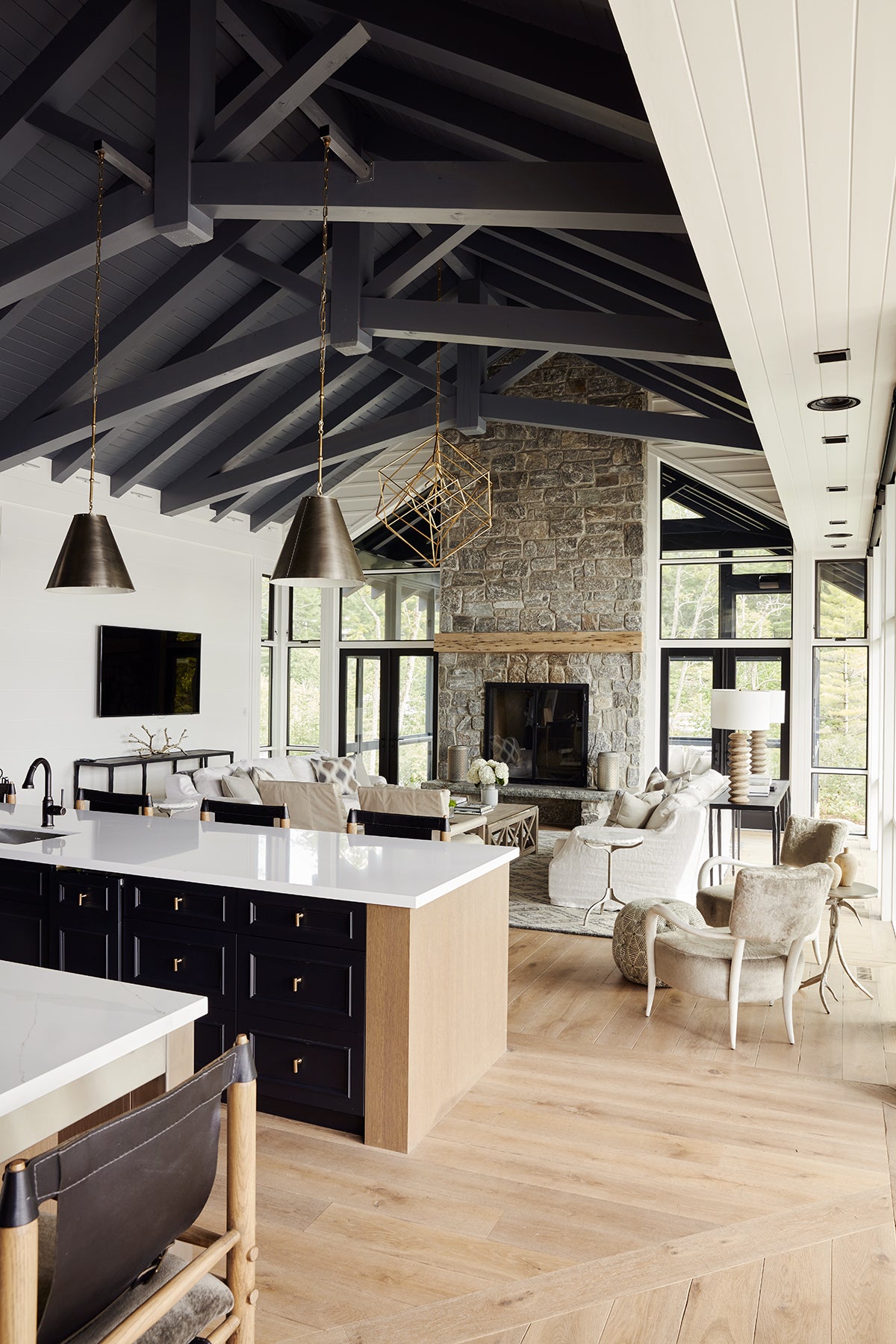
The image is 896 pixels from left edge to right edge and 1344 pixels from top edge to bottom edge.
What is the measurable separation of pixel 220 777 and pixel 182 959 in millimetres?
3837

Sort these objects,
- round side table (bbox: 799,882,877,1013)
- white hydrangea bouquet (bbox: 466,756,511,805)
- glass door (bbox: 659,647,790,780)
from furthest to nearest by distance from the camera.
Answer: glass door (bbox: 659,647,790,780) → white hydrangea bouquet (bbox: 466,756,511,805) → round side table (bbox: 799,882,877,1013)

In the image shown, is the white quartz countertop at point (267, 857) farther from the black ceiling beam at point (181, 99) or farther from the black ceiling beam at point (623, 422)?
the black ceiling beam at point (623, 422)

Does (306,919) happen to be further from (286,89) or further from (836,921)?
(286,89)

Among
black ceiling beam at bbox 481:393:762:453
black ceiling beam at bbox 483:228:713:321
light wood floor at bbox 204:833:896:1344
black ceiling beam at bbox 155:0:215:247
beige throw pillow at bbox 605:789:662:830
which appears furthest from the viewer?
black ceiling beam at bbox 481:393:762:453

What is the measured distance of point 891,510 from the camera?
215 inches

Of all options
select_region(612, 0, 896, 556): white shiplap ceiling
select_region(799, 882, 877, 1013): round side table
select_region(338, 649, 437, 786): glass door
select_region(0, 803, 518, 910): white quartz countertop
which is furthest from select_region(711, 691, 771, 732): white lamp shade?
select_region(338, 649, 437, 786): glass door

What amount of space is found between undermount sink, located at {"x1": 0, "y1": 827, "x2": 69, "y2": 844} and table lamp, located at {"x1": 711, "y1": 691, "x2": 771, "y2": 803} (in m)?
4.52

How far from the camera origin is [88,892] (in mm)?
3578

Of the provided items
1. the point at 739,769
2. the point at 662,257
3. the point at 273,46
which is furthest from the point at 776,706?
the point at 273,46

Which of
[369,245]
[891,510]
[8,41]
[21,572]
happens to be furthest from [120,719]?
[891,510]

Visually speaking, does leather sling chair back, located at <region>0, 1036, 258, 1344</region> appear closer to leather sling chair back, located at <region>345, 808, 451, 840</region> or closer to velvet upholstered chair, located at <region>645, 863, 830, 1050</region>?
leather sling chair back, located at <region>345, 808, 451, 840</region>

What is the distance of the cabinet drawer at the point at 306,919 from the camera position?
3139mm

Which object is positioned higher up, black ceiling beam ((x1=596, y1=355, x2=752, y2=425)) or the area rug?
black ceiling beam ((x1=596, y1=355, x2=752, y2=425))

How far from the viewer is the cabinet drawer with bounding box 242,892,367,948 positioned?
3.14 metres
